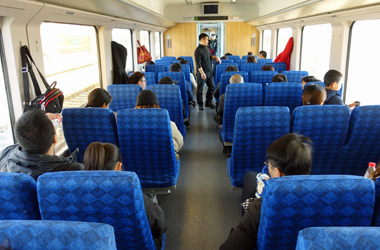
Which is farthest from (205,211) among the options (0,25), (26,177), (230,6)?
(230,6)

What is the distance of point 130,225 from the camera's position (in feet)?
4.71

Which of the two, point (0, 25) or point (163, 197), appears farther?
point (163, 197)

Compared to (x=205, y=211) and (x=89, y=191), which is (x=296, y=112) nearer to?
(x=205, y=211)

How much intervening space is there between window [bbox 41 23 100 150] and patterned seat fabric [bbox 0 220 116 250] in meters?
3.33

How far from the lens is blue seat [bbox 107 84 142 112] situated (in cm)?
433

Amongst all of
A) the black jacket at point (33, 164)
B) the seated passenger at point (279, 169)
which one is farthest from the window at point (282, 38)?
the black jacket at point (33, 164)

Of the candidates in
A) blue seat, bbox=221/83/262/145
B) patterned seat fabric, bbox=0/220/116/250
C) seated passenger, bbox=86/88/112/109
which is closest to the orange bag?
blue seat, bbox=221/83/262/145

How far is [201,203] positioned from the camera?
3.42 metres

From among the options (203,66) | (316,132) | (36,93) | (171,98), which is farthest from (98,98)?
(203,66)

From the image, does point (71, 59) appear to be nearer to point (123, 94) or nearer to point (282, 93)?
point (123, 94)

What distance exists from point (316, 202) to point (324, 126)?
1.67 m

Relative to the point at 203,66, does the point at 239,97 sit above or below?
below

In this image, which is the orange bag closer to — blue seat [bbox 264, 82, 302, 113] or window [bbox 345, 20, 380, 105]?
window [bbox 345, 20, 380, 105]

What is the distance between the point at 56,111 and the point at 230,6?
466 inches
